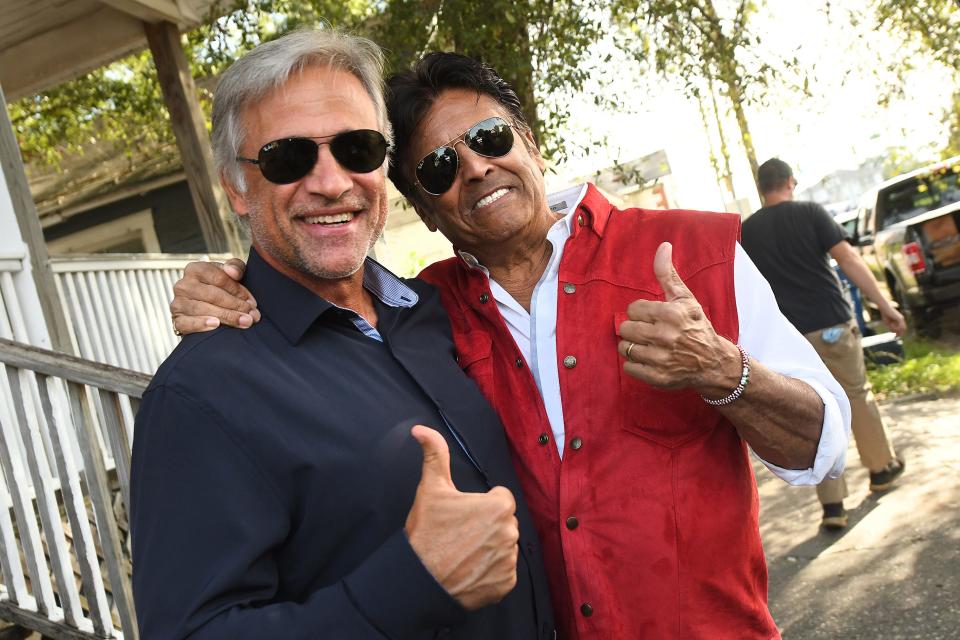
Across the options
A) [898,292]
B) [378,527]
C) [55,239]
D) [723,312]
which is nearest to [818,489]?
[723,312]

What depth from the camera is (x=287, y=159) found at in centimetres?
199

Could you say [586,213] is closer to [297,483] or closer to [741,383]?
[741,383]

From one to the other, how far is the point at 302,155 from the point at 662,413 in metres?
0.97

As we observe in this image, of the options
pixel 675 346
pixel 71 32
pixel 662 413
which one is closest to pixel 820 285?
pixel 662 413

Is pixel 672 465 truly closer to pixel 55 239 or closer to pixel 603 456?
pixel 603 456

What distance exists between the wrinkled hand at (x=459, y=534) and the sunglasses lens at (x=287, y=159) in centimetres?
74

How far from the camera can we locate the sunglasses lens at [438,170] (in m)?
2.43

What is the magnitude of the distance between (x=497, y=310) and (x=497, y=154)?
1.40 ft

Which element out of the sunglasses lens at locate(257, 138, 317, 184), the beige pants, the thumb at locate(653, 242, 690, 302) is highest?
the sunglasses lens at locate(257, 138, 317, 184)

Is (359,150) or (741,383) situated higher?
(359,150)

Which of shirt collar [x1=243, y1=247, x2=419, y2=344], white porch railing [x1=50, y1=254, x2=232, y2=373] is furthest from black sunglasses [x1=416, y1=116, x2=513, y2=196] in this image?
white porch railing [x1=50, y1=254, x2=232, y2=373]

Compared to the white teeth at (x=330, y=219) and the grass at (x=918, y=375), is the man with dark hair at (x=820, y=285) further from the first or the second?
the white teeth at (x=330, y=219)

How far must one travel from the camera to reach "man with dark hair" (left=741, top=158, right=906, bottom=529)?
6051 mm

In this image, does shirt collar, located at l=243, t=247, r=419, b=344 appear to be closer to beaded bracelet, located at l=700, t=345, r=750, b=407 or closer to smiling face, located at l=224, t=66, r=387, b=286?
smiling face, located at l=224, t=66, r=387, b=286
